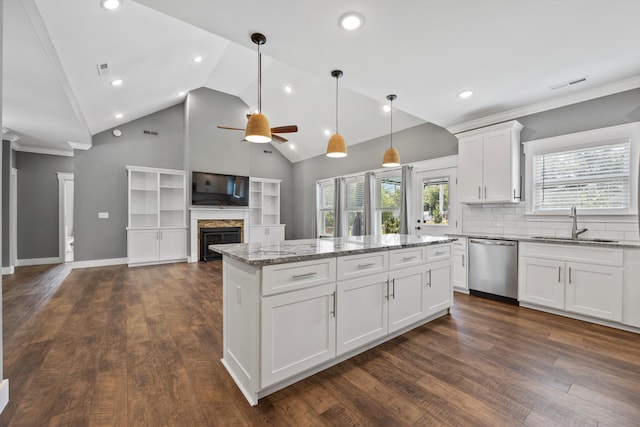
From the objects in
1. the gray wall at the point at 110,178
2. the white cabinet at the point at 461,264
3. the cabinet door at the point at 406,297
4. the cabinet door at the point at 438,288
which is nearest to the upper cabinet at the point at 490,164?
the white cabinet at the point at 461,264

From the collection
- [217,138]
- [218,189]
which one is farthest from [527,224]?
[217,138]

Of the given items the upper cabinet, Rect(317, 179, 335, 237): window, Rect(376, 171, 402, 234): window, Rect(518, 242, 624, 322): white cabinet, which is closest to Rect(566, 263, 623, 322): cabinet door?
Rect(518, 242, 624, 322): white cabinet

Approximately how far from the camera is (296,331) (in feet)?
6.35

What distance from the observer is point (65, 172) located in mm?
6660

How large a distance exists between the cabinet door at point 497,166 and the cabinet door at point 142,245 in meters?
6.76

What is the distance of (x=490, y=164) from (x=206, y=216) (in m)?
6.13

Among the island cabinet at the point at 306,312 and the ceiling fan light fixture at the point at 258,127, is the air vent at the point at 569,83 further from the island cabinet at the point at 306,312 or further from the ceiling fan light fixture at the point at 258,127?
the ceiling fan light fixture at the point at 258,127

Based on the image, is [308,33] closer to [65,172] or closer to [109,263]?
[109,263]

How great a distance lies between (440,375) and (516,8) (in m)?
2.81

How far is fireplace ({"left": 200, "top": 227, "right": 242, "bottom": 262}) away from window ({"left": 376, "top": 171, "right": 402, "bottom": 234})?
3777 mm

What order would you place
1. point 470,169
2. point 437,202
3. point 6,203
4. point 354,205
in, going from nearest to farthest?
point 470,169, point 437,202, point 6,203, point 354,205

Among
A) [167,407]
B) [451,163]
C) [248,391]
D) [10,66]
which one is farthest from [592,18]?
[10,66]

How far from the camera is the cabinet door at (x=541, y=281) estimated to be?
3352mm

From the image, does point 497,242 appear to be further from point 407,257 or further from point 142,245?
point 142,245
